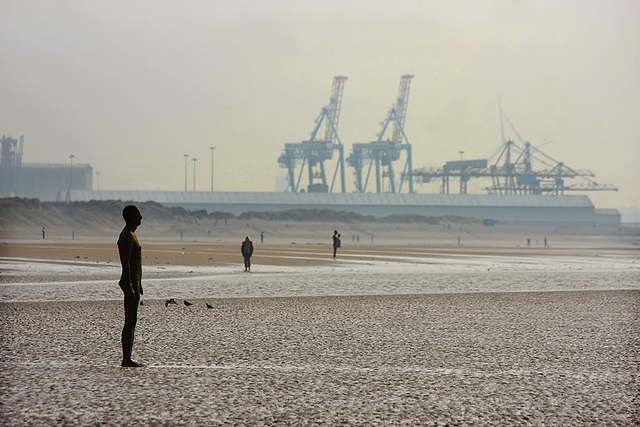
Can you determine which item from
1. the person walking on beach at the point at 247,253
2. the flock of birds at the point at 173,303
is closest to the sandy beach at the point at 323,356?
the flock of birds at the point at 173,303

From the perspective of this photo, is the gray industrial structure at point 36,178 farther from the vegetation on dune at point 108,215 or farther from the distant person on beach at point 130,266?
the distant person on beach at point 130,266

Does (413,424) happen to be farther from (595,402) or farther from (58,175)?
(58,175)

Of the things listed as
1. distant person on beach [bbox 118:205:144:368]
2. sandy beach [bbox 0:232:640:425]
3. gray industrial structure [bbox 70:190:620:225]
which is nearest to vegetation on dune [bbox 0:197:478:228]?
gray industrial structure [bbox 70:190:620:225]

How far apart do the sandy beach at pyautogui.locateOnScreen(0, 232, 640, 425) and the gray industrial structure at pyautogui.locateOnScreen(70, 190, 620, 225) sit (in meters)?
91.0

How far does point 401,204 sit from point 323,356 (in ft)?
360

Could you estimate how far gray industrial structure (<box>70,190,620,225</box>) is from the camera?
11062 cm

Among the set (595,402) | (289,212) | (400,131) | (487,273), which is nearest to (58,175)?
(289,212)

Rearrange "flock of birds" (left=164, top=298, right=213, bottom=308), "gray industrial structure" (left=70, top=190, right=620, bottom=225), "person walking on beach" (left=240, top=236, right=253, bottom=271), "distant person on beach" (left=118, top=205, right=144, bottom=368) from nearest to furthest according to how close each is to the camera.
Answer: "distant person on beach" (left=118, top=205, right=144, bottom=368) < "flock of birds" (left=164, top=298, right=213, bottom=308) < "person walking on beach" (left=240, top=236, right=253, bottom=271) < "gray industrial structure" (left=70, top=190, right=620, bottom=225)

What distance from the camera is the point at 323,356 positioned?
9789 mm

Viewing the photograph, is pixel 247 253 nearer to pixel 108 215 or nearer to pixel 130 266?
pixel 130 266

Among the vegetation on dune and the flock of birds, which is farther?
the vegetation on dune

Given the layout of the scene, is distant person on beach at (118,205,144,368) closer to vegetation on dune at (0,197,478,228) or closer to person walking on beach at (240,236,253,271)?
person walking on beach at (240,236,253,271)

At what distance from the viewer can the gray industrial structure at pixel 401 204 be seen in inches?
4355

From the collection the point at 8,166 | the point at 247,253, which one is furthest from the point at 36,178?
the point at 247,253
